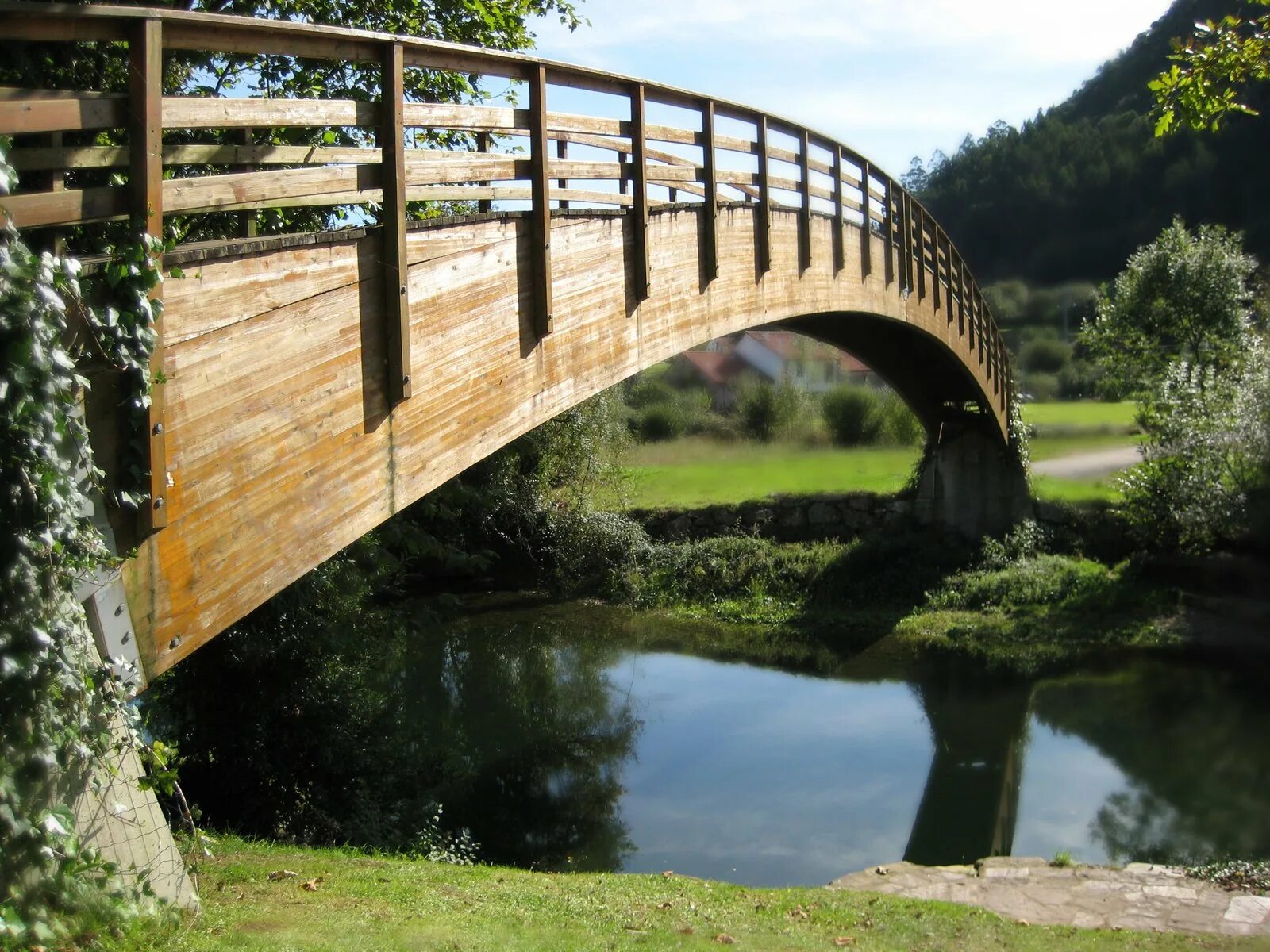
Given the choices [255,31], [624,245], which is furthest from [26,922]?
[624,245]

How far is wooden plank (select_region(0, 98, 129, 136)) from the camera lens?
3750 millimetres

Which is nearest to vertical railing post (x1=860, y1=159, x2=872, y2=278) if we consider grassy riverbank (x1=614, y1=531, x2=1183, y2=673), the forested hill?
grassy riverbank (x1=614, y1=531, x2=1183, y2=673)

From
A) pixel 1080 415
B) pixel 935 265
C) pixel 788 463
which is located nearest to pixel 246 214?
pixel 935 265

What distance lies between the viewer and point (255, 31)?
476 cm

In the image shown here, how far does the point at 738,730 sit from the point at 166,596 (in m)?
11.4

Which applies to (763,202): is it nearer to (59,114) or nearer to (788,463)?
(59,114)

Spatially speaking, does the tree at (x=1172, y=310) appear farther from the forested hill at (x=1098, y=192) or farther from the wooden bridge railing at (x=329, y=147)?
the wooden bridge railing at (x=329, y=147)

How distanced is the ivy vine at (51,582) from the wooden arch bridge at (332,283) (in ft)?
0.81

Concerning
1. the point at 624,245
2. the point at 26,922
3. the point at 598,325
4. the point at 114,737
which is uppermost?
the point at 624,245

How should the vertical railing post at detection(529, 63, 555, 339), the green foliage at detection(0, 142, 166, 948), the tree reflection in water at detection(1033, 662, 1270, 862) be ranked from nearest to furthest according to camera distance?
the green foliage at detection(0, 142, 166, 948), the vertical railing post at detection(529, 63, 555, 339), the tree reflection in water at detection(1033, 662, 1270, 862)

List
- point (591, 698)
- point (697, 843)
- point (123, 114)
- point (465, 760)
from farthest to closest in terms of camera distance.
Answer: point (591, 698)
point (465, 760)
point (697, 843)
point (123, 114)

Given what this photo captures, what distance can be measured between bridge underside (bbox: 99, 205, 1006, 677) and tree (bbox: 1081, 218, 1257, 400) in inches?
807

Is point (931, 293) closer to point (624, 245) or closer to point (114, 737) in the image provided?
point (624, 245)

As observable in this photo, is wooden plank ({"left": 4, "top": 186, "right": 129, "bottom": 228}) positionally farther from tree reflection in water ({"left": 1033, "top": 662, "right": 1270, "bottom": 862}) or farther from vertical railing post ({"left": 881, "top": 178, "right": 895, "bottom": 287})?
vertical railing post ({"left": 881, "top": 178, "right": 895, "bottom": 287})
